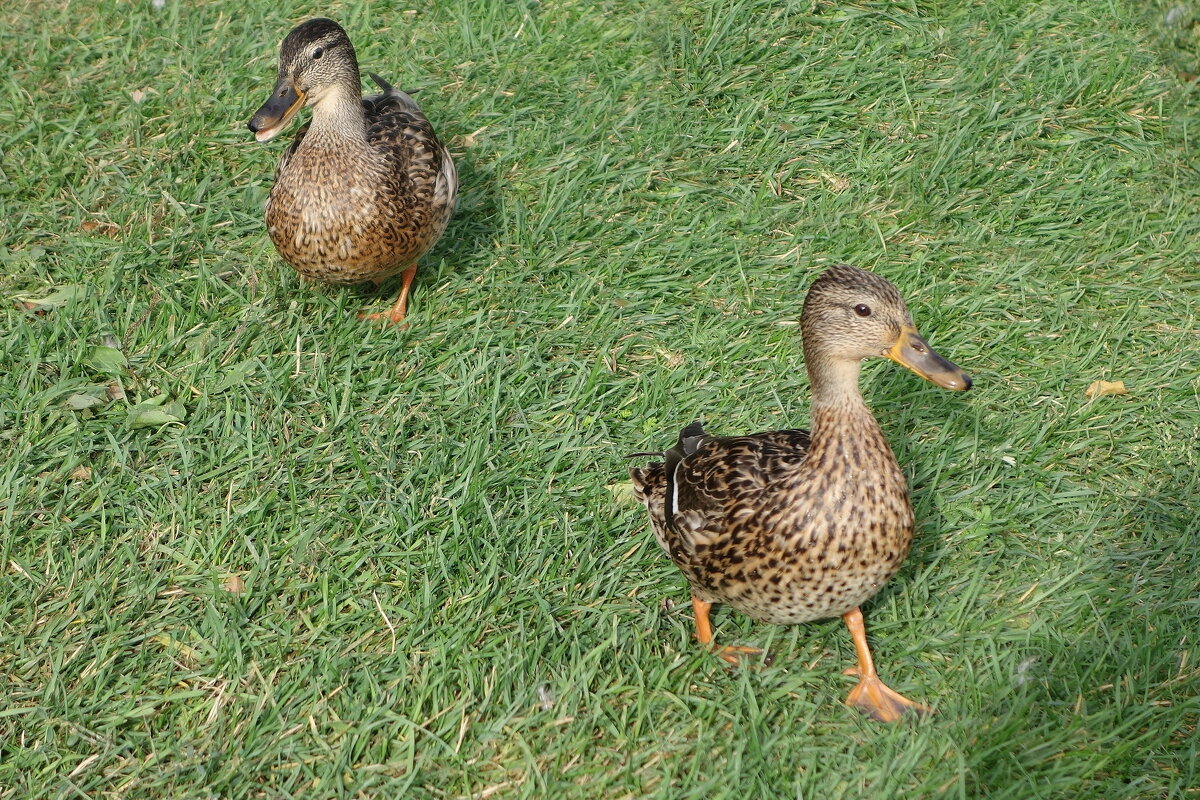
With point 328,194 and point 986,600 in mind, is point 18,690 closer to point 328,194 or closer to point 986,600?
point 328,194

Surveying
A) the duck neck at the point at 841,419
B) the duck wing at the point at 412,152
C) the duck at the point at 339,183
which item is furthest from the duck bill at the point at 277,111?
the duck neck at the point at 841,419

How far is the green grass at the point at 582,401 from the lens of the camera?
3.27m

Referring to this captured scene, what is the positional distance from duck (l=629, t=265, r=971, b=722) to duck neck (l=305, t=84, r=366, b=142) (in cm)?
215

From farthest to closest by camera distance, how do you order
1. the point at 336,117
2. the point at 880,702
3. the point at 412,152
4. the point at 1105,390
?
1. the point at 412,152
2. the point at 336,117
3. the point at 1105,390
4. the point at 880,702

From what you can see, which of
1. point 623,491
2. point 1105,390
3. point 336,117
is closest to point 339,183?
point 336,117

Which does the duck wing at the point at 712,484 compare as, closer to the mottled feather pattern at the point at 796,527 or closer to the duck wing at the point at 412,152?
the mottled feather pattern at the point at 796,527

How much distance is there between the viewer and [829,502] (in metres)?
3.06

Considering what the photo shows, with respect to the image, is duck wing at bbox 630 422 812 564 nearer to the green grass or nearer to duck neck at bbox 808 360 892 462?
duck neck at bbox 808 360 892 462

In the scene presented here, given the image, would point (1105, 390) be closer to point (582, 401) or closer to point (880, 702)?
Answer: point (880, 702)

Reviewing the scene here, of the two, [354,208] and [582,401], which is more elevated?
[354,208]

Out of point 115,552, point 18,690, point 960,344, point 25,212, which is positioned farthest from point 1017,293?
point 25,212

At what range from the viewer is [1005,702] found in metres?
3.24

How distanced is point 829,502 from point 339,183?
2329mm

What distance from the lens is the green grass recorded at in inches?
129
